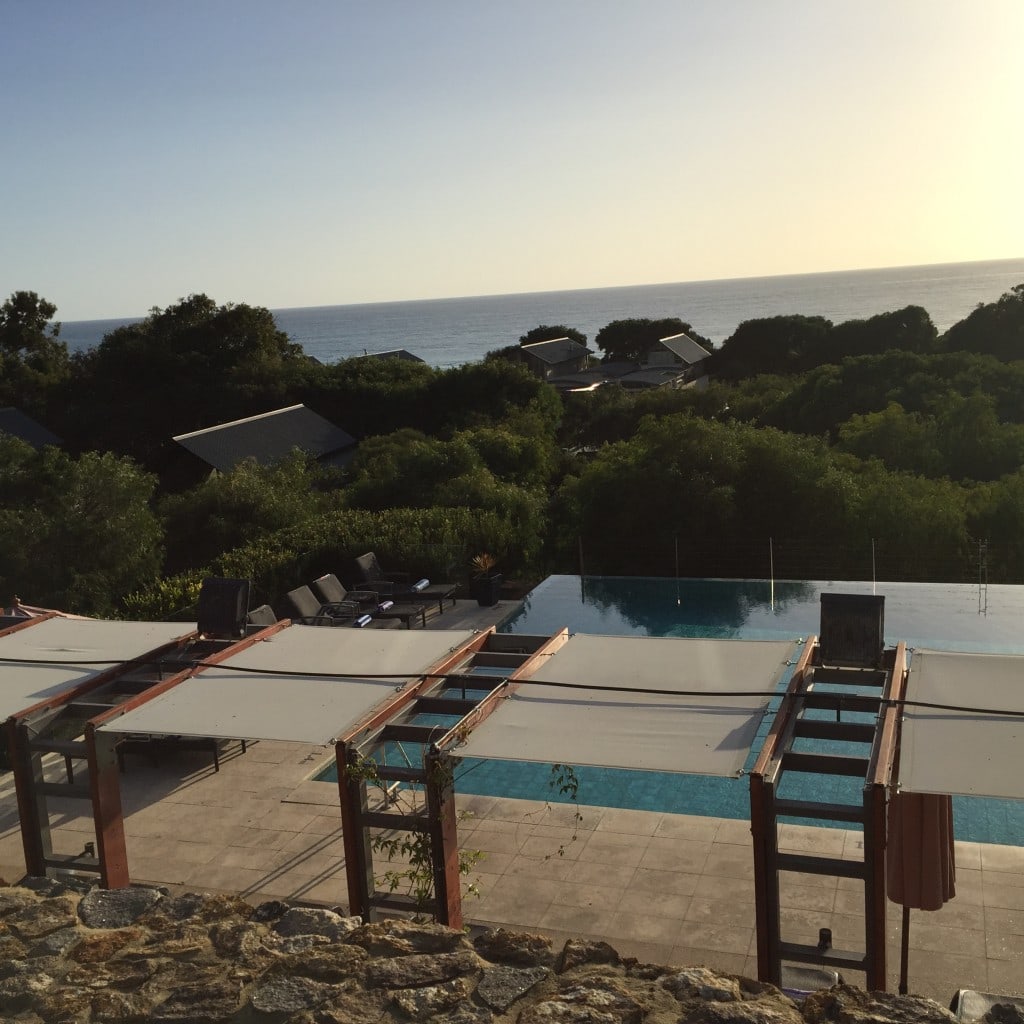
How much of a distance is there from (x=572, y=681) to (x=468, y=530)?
33.1 feet

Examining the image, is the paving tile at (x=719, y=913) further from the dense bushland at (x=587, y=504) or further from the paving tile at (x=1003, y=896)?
the dense bushland at (x=587, y=504)

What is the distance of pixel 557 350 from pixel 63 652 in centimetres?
6115

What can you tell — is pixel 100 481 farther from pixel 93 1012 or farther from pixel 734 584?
pixel 93 1012

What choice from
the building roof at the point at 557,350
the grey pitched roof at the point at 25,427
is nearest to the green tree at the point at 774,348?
the building roof at the point at 557,350

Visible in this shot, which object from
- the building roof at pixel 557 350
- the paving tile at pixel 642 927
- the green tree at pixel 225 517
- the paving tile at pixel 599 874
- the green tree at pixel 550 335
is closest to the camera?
the paving tile at pixel 642 927

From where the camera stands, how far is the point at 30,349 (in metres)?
45.7

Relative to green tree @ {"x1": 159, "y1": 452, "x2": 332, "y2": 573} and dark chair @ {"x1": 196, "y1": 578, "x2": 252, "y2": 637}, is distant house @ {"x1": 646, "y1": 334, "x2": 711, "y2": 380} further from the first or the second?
dark chair @ {"x1": 196, "y1": 578, "x2": 252, "y2": 637}

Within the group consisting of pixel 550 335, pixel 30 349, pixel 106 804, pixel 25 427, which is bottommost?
pixel 106 804

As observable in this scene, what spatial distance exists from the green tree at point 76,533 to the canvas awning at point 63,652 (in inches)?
214

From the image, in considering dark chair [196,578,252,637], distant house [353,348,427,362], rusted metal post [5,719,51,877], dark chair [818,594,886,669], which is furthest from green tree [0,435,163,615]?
distant house [353,348,427,362]

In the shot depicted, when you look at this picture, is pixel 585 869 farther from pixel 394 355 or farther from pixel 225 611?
pixel 394 355

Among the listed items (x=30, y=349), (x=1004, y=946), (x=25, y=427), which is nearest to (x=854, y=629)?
(x=1004, y=946)

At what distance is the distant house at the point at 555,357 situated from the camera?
64438 millimetres

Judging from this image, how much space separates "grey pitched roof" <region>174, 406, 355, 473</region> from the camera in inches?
1196
